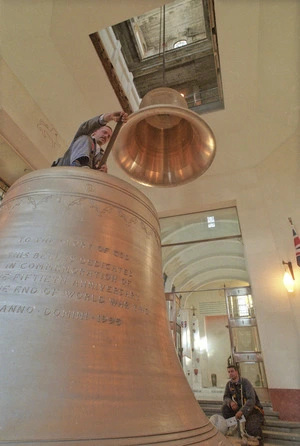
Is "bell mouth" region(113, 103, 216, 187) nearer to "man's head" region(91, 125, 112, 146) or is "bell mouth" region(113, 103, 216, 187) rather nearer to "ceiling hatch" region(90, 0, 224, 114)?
"man's head" region(91, 125, 112, 146)

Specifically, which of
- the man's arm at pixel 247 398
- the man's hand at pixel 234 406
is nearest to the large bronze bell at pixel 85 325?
the man's arm at pixel 247 398

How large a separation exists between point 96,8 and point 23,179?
3.30m

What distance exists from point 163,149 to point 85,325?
1385mm

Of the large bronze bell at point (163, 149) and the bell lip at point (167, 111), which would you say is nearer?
the bell lip at point (167, 111)

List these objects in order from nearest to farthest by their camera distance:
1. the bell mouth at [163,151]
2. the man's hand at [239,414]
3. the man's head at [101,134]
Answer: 1. the man's head at [101,134]
2. the bell mouth at [163,151]
3. the man's hand at [239,414]

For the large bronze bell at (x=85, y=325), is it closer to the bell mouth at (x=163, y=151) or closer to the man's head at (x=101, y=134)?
the man's head at (x=101, y=134)

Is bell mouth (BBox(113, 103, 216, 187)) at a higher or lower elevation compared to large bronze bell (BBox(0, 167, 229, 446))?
higher

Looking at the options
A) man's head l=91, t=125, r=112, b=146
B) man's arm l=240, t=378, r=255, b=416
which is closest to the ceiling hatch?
man's head l=91, t=125, r=112, b=146

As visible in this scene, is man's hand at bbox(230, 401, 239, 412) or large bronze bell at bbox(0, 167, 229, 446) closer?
large bronze bell at bbox(0, 167, 229, 446)

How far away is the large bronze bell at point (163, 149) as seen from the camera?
66.9 inches

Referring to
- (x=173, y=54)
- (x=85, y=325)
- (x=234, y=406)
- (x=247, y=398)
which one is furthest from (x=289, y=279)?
(x=173, y=54)

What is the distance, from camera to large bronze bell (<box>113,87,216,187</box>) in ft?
5.57

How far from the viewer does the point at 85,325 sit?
2.35ft

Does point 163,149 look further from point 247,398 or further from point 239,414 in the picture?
point 247,398
